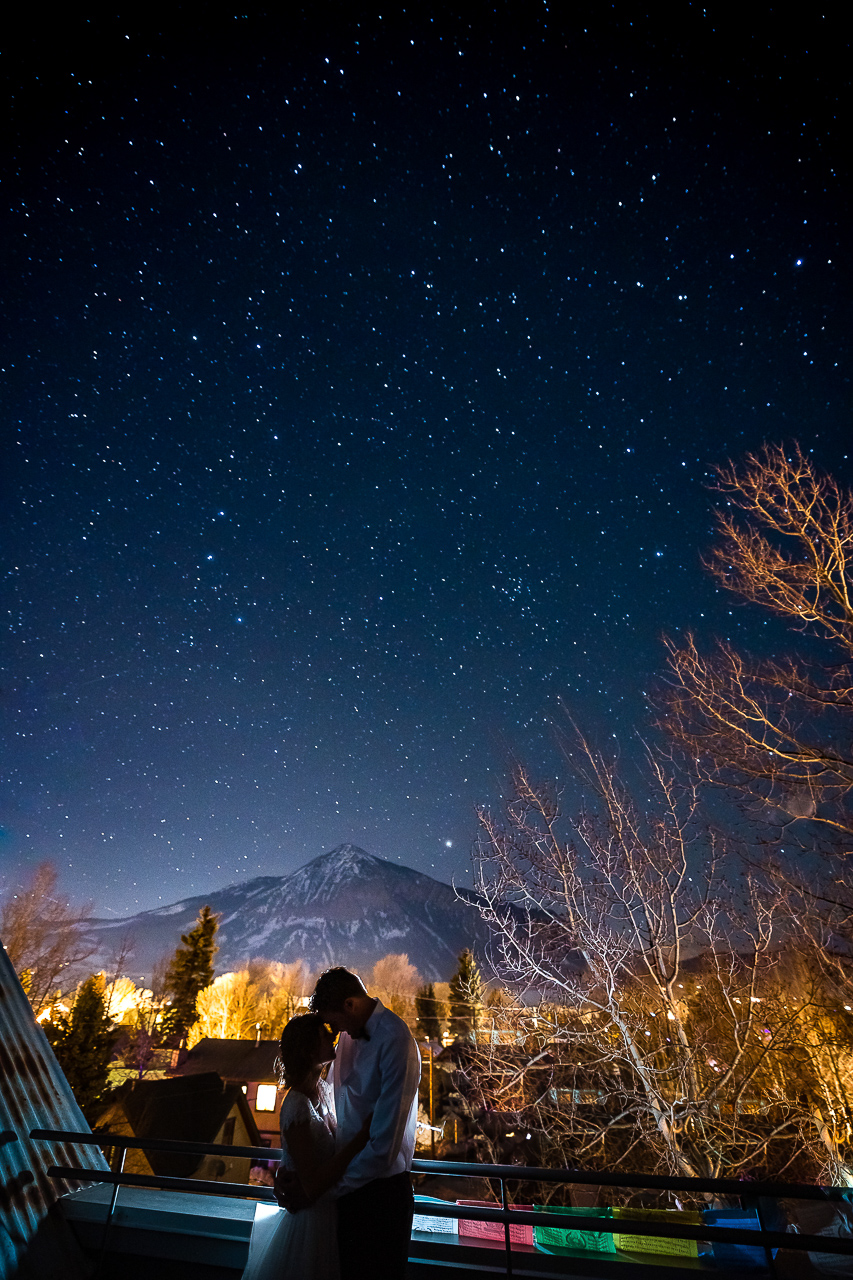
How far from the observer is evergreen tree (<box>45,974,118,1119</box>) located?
22.0 metres

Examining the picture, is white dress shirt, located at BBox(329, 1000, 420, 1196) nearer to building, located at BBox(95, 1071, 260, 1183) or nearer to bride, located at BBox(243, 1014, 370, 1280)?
bride, located at BBox(243, 1014, 370, 1280)

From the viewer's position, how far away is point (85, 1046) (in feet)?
Answer: 74.5

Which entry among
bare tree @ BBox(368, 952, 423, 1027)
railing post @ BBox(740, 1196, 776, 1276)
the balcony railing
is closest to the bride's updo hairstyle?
the balcony railing

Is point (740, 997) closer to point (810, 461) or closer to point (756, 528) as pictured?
point (756, 528)

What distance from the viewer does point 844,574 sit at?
23.7 feet

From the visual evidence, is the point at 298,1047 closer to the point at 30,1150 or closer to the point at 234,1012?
the point at 30,1150

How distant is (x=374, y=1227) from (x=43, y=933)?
41.7 metres

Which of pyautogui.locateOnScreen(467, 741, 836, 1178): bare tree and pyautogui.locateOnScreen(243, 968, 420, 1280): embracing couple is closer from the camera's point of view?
pyautogui.locateOnScreen(243, 968, 420, 1280): embracing couple

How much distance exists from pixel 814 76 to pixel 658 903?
9923 millimetres

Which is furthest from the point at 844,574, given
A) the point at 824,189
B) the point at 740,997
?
the point at 740,997

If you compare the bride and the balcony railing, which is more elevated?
the bride

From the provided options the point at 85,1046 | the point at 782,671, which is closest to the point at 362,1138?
the point at 782,671

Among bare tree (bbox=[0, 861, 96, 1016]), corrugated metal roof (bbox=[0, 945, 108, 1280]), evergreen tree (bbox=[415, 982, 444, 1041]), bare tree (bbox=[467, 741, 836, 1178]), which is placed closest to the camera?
corrugated metal roof (bbox=[0, 945, 108, 1280])

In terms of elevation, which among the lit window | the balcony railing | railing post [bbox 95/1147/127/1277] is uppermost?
the balcony railing
